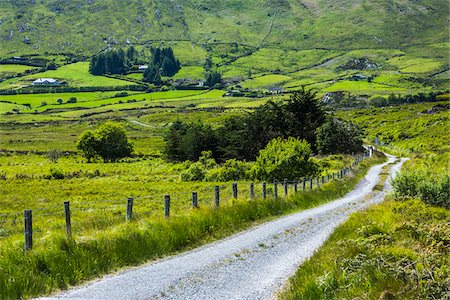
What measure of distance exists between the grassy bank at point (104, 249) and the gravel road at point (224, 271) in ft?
1.78

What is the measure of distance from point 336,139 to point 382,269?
66809mm

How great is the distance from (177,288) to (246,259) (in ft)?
12.2

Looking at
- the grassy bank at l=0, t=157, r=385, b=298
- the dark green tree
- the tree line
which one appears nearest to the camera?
the grassy bank at l=0, t=157, r=385, b=298

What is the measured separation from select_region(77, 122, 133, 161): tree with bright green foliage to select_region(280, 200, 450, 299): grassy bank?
100 meters

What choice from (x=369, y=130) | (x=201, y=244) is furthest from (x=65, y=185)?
(x=369, y=130)

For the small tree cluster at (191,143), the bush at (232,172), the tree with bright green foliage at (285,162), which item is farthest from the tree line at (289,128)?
the tree with bright green foliage at (285,162)

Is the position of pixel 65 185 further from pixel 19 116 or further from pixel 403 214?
pixel 19 116

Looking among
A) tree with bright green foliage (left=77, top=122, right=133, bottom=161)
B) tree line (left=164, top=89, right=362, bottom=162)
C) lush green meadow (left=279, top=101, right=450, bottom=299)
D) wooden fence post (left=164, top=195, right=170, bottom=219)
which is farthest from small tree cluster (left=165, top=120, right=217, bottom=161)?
wooden fence post (left=164, top=195, right=170, bottom=219)

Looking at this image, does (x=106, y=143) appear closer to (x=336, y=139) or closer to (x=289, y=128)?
(x=289, y=128)

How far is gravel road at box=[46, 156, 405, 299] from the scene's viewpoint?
10953mm

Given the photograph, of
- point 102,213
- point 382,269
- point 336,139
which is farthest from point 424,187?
point 336,139

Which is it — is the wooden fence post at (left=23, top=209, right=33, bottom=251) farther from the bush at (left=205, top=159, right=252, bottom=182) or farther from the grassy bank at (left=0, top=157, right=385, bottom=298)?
the bush at (left=205, top=159, right=252, bottom=182)

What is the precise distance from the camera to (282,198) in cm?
2705

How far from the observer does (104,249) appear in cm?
1334
